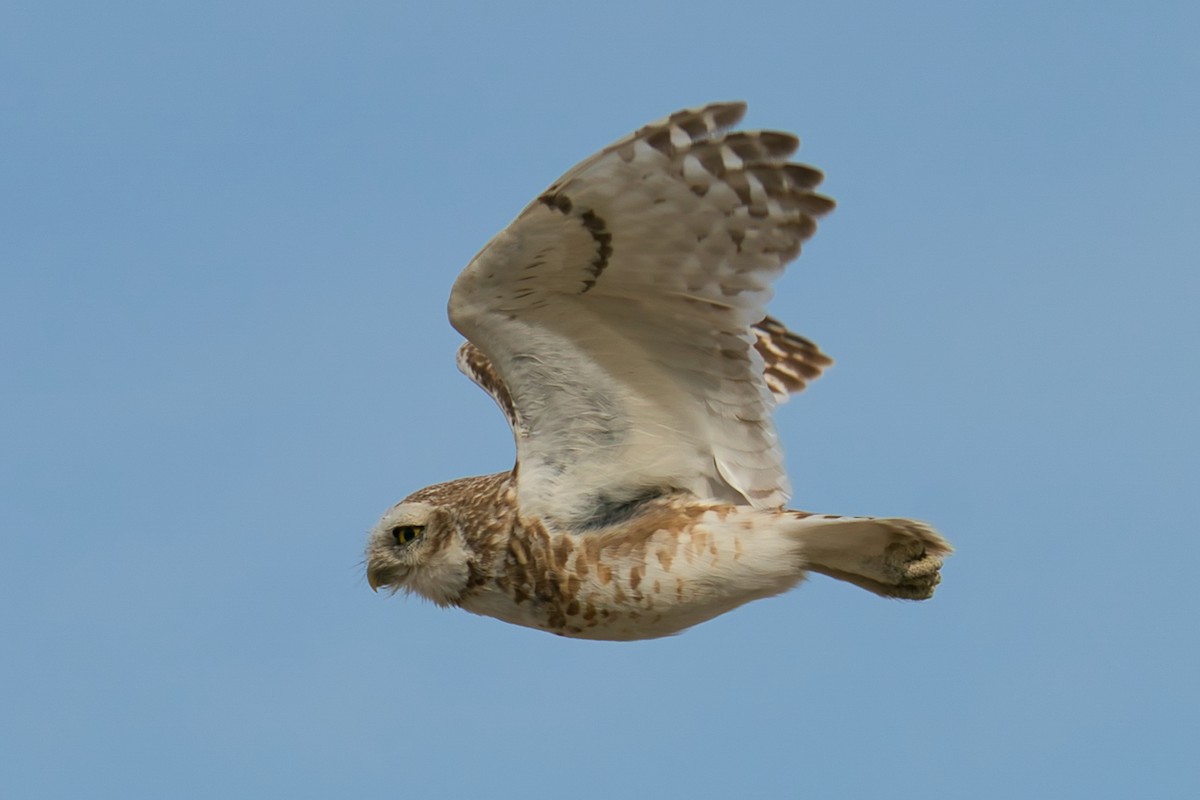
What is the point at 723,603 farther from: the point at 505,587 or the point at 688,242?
the point at 688,242

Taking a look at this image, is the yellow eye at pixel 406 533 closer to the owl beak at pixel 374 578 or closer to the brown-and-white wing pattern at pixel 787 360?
the owl beak at pixel 374 578

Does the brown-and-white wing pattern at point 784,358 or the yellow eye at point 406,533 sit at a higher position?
the brown-and-white wing pattern at point 784,358

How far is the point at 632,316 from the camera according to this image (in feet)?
22.8

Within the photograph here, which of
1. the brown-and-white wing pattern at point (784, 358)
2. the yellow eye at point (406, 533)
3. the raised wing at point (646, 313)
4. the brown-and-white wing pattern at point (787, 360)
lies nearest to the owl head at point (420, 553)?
the yellow eye at point (406, 533)

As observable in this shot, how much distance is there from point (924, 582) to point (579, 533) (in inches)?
54.6

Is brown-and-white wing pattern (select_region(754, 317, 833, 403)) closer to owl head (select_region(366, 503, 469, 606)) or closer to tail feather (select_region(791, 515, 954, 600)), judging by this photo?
tail feather (select_region(791, 515, 954, 600))

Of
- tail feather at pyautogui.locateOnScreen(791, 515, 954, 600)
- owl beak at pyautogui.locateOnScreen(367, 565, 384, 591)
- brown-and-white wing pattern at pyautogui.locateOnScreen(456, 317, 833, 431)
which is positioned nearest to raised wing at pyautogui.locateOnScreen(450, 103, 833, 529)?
tail feather at pyautogui.locateOnScreen(791, 515, 954, 600)

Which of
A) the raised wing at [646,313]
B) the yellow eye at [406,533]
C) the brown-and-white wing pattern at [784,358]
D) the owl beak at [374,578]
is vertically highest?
the brown-and-white wing pattern at [784,358]

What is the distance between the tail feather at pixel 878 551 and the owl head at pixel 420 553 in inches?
57.5

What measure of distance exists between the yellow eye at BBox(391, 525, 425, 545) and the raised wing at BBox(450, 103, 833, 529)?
58 centimetres

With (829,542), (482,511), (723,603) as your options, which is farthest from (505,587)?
(829,542)

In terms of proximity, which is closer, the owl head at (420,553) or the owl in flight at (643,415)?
the owl in flight at (643,415)

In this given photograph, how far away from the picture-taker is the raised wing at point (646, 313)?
6.45 metres

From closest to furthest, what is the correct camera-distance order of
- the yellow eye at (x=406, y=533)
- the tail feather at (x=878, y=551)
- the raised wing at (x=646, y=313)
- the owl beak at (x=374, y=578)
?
the raised wing at (x=646, y=313)
the tail feather at (x=878, y=551)
the yellow eye at (x=406, y=533)
the owl beak at (x=374, y=578)
